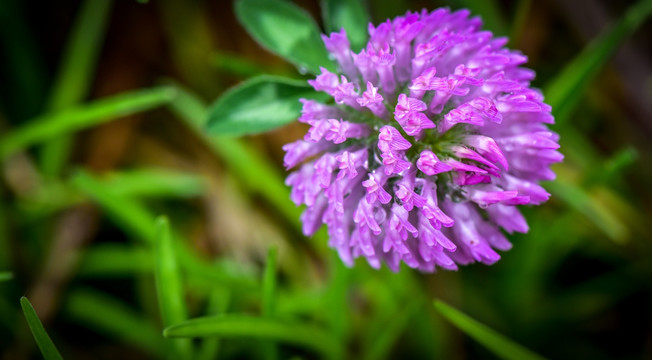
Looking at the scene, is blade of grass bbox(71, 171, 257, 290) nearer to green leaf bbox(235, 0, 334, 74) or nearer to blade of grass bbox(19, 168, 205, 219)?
blade of grass bbox(19, 168, 205, 219)

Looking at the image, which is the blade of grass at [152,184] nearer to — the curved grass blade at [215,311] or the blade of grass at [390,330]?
the curved grass blade at [215,311]

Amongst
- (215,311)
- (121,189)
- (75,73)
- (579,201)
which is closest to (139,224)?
(121,189)

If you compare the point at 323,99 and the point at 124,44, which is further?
the point at 124,44

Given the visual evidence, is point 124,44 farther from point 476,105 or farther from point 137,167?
point 476,105

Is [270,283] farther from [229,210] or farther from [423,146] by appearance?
[229,210]

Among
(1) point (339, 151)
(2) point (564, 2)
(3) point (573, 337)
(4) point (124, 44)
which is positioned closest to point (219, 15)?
(4) point (124, 44)

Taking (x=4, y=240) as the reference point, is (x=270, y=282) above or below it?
below

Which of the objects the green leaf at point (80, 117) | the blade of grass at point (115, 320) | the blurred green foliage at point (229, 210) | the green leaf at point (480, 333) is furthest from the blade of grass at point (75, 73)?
the green leaf at point (480, 333)
